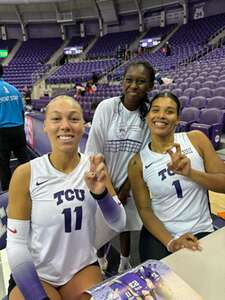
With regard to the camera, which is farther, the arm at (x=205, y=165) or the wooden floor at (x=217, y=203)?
the wooden floor at (x=217, y=203)

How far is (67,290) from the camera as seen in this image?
1039mm

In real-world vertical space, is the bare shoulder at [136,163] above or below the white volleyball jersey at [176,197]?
above

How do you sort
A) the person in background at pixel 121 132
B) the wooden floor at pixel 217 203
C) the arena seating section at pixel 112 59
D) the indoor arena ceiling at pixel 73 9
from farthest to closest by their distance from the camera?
the indoor arena ceiling at pixel 73 9 → the arena seating section at pixel 112 59 → the wooden floor at pixel 217 203 → the person in background at pixel 121 132

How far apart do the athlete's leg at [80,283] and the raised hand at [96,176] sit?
1.11 ft

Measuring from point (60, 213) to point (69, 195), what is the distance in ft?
0.24

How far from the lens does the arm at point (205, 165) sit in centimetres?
114

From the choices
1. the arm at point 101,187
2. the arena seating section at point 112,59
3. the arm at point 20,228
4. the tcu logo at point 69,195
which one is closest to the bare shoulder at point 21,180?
the arm at point 20,228

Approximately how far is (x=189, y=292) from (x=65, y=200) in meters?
0.52

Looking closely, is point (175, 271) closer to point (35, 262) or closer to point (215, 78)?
point (35, 262)

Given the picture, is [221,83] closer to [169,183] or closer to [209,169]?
[209,169]

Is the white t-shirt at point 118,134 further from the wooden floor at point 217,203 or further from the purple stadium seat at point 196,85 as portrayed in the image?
the purple stadium seat at point 196,85

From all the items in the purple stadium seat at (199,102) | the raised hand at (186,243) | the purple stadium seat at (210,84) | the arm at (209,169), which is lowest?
the raised hand at (186,243)

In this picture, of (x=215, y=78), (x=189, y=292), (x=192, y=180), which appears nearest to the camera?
(x=189, y=292)

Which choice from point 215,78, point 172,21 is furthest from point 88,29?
point 215,78
